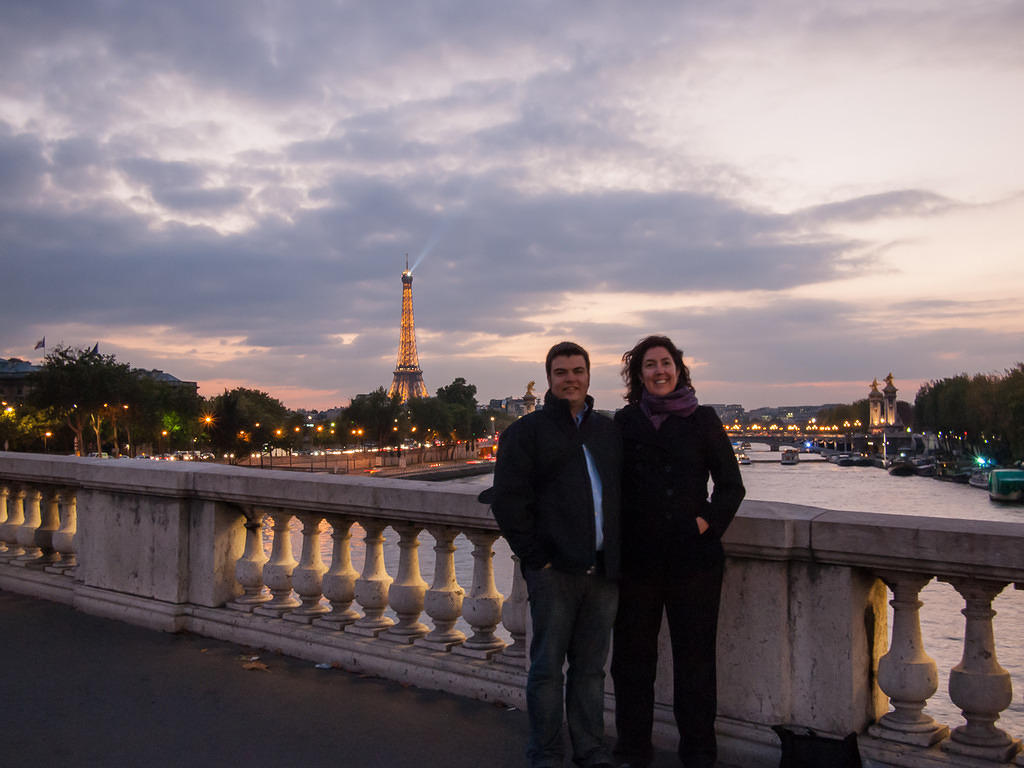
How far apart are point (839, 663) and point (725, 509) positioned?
0.81 meters

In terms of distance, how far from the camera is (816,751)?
3.57m

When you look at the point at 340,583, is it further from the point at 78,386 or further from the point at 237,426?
the point at 237,426

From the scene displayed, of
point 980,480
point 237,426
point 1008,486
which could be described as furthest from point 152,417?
point 980,480

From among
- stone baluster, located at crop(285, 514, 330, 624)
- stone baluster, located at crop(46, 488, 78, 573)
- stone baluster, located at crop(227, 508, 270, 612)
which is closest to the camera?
stone baluster, located at crop(285, 514, 330, 624)

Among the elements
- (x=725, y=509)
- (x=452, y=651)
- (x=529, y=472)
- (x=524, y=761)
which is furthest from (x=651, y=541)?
(x=452, y=651)

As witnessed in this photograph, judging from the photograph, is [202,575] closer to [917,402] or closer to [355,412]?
[355,412]

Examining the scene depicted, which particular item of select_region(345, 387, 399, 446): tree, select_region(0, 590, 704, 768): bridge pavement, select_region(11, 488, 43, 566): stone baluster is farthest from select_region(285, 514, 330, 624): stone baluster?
select_region(345, 387, 399, 446): tree

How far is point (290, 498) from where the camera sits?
5766 mm

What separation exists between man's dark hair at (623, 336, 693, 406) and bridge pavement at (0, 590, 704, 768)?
1.60 metres

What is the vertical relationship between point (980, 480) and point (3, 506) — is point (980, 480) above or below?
below

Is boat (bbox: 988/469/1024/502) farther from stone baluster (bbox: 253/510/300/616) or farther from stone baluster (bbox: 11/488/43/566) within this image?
stone baluster (bbox: 253/510/300/616)

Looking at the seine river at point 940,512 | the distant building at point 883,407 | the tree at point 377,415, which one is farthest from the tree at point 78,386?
the distant building at point 883,407

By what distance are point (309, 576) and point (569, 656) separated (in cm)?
239

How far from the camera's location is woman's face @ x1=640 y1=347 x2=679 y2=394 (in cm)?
390
